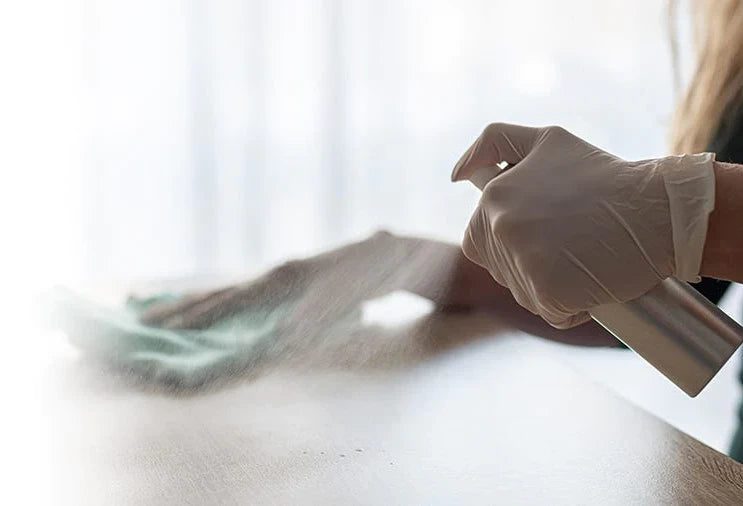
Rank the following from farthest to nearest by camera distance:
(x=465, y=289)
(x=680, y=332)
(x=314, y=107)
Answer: (x=314, y=107), (x=465, y=289), (x=680, y=332)

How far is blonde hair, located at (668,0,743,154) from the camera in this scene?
101 centimetres

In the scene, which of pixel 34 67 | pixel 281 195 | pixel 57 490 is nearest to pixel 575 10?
pixel 281 195

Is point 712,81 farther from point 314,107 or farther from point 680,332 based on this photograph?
point 314,107

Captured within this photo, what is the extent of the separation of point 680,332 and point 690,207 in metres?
0.08

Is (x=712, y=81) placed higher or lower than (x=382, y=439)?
higher

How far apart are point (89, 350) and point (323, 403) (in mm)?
231

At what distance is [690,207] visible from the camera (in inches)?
22.4

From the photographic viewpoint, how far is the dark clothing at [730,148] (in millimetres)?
998

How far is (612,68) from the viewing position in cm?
189

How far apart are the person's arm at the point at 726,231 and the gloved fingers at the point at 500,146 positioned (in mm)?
124

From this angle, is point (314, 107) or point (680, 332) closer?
point (680, 332)

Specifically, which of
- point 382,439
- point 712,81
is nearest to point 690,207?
point 382,439

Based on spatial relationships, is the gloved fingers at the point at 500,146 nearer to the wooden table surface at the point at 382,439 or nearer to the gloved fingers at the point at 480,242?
the gloved fingers at the point at 480,242

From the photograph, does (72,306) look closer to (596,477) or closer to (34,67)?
(596,477)
